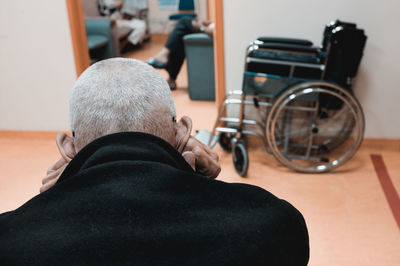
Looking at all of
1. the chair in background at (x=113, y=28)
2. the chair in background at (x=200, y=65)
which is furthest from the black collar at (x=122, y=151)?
the chair in background at (x=113, y=28)

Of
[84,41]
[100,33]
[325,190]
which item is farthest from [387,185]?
[100,33]

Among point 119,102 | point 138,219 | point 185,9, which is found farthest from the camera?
point 185,9

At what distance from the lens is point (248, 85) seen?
8.24 feet

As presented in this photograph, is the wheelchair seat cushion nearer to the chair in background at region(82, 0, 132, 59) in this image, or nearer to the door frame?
the door frame

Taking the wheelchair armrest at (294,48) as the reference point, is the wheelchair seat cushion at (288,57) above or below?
below

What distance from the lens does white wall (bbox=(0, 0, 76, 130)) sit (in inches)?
114

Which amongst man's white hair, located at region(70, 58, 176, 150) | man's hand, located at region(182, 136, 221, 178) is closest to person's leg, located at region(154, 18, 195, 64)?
man's hand, located at region(182, 136, 221, 178)

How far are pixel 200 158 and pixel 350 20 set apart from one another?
6.40 feet

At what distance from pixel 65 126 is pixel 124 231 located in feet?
8.71

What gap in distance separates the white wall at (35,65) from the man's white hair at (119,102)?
2189 mm

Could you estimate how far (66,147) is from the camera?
99cm

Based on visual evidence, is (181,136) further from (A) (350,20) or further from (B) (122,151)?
(A) (350,20)

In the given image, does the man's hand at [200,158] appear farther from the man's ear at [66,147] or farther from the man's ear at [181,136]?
the man's ear at [66,147]

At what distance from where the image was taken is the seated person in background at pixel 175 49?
3.97 m
